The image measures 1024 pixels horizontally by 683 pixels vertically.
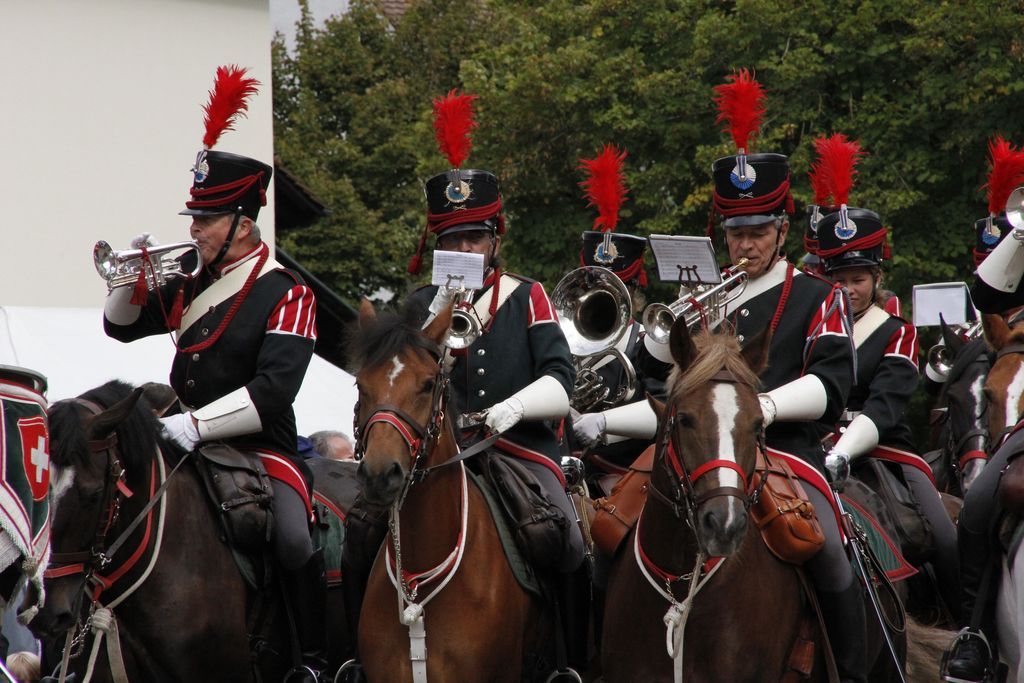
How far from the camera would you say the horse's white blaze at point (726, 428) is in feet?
20.5

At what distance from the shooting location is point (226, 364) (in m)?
8.09

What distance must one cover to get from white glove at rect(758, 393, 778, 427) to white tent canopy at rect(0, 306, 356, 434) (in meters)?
9.35

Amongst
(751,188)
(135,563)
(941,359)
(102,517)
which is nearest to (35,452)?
(102,517)

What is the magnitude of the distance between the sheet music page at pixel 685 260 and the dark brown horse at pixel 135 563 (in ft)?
8.42

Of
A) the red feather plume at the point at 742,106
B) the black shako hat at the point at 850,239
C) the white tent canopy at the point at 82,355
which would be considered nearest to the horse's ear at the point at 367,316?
the red feather plume at the point at 742,106

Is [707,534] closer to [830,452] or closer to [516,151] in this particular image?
[830,452]

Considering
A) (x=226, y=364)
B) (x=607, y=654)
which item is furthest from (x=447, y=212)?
(x=607, y=654)

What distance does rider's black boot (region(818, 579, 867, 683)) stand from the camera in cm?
718

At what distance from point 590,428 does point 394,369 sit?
2.23 metres

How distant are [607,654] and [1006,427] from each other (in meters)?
2.50

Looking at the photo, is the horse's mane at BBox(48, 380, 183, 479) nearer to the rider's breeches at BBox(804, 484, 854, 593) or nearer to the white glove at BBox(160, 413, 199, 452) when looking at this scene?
the white glove at BBox(160, 413, 199, 452)

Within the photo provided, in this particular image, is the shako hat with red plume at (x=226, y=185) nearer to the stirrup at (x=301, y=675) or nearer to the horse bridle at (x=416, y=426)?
the horse bridle at (x=416, y=426)

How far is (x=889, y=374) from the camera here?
980cm

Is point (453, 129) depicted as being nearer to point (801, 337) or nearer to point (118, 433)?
point (801, 337)
